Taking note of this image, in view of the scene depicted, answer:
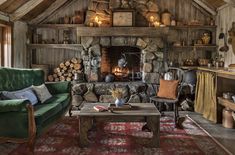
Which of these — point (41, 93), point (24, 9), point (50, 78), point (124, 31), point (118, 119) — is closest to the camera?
point (118, 119)

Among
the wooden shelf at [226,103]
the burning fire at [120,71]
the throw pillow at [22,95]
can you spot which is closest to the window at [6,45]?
the throw pillow at [22,95]

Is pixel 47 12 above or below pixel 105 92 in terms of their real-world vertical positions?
above

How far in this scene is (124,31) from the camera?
22.5 feet

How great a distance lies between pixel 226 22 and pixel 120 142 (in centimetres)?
422

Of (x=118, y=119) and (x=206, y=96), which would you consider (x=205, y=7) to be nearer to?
(x=206, y=96)

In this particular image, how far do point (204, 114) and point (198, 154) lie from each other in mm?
2336

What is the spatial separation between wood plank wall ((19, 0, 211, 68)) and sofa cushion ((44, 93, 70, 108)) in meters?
2.41

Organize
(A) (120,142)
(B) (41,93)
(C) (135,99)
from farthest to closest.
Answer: (C) (135,99)
(B) (41,93)
(A) (120,142)

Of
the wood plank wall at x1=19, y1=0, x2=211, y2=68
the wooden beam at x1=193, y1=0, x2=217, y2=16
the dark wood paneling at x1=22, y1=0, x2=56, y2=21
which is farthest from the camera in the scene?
the wood plank wall at x1=19, y1=0, x2=211, y2=68

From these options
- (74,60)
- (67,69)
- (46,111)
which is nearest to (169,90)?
(46,111)

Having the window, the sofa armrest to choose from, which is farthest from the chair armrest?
the window

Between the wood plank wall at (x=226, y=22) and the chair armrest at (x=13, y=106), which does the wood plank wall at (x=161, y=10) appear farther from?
the chair armrest at (x=13, y=106)

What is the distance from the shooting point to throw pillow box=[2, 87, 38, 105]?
13.2ft

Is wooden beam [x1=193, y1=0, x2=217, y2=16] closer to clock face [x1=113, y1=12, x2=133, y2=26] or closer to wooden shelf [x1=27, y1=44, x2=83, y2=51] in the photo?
clock face [x1=113, y1=12, x2=133, y2=26]
